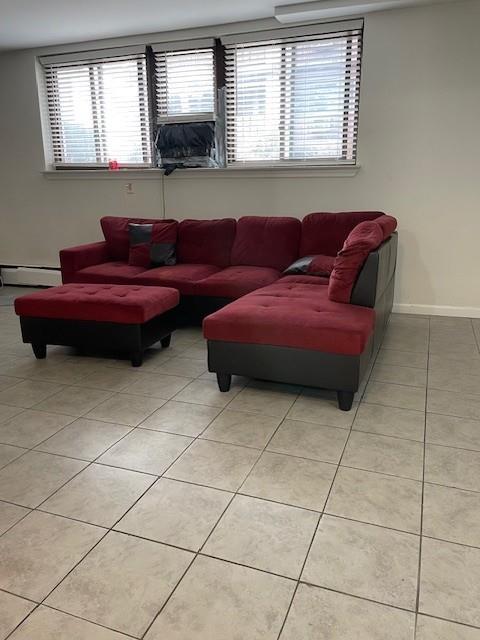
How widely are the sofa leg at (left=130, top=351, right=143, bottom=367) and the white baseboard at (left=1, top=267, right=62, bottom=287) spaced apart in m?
2.76

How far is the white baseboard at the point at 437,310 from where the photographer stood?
163 inches

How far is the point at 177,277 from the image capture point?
3.82 m

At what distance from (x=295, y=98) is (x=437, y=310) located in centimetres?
226

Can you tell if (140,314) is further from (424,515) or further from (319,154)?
(319,154)

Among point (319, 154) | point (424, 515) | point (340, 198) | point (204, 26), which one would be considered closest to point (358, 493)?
point (424, 515)

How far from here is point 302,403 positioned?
255 centimetres

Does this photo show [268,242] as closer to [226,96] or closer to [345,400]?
[226,96]

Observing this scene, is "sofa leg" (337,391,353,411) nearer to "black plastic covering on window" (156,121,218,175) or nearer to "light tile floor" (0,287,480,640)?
"light tile floor" (0,287,480,640)

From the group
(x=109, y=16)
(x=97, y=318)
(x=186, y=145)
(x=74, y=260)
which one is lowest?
(x=97, y=318)

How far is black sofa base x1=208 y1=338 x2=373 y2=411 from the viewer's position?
7.90 feet

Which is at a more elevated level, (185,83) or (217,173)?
(185,83)

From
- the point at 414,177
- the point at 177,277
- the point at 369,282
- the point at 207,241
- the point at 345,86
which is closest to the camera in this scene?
the point at 369,282

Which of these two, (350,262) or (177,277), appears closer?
(350,262)

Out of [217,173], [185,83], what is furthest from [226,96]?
[217,173]
